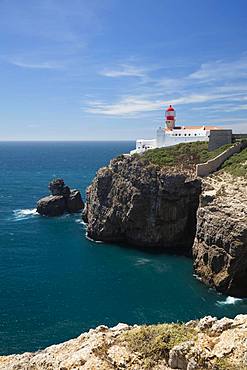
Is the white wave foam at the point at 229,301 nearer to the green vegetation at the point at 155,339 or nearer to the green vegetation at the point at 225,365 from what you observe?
the green vegetation at the point at 155,339

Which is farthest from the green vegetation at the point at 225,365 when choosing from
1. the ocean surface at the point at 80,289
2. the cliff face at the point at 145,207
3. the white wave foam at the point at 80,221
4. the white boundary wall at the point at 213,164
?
the white wave foam at the point at 80,221

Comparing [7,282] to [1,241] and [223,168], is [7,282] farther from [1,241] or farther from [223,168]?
Answer: [223,168]

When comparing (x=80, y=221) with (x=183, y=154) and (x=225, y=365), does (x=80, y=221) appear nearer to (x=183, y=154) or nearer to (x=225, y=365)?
(x=183, y=154)

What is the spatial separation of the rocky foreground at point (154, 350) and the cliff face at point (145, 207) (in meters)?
40.6

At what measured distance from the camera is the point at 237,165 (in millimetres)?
56000

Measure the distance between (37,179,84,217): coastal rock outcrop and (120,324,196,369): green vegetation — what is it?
6261 centimetres

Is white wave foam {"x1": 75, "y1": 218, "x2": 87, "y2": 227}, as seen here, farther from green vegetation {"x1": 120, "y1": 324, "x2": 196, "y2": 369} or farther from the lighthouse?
green vegetation {"x1": 120, "y1": 324, "x2": 196, "y2": 369}

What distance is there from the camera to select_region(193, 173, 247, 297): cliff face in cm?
4222

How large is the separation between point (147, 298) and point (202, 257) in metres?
9.51

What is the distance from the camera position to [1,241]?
195ft

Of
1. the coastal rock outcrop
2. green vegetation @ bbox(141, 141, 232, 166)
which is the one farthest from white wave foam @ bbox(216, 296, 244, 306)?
the coastal rock outcrop

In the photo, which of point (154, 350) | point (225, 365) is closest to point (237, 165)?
point (154, 350)

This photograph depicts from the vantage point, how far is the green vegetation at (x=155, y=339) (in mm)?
14422

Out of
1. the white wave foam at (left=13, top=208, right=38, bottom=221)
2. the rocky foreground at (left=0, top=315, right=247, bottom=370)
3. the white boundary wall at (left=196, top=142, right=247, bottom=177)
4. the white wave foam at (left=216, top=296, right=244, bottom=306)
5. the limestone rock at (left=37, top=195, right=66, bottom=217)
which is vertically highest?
the white boundary wall at (left=196, top=142, right=247, bottom=177)
